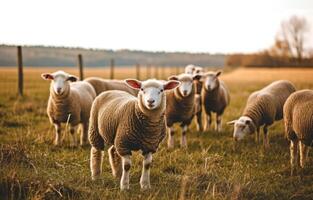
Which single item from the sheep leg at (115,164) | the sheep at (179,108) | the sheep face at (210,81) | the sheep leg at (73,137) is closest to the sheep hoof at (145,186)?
the sheep leg at (115,164)

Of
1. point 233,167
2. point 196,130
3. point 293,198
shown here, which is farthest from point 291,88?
point 293,198

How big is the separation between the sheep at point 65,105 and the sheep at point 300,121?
4.23 metres

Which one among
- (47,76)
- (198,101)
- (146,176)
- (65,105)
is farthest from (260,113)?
(47,76)

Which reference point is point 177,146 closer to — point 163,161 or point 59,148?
point 163,161

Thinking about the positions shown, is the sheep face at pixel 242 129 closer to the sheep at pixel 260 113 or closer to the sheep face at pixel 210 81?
the sheep at pixel 260 113

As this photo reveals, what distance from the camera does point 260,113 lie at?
8.61m

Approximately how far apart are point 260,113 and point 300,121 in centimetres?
257

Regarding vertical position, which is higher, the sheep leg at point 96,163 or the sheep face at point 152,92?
the sheep face at point 152,92

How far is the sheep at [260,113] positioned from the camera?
839 centimetres

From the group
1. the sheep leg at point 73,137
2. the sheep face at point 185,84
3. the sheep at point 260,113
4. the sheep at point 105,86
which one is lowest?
the sheep leg at point 73,137

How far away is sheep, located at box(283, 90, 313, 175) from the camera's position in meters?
5.93

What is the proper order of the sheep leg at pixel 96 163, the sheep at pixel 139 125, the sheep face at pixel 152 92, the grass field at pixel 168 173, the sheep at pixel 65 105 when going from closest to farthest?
the grass field at pixel 168 173, the sheep face at pixel 152 92, the sheep at pixel 139 125, the sheep leg at pixel 96 163, the sheep at pixel 65 105

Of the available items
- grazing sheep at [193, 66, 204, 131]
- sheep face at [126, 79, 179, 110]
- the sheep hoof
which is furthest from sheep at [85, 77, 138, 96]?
the sheep hoof

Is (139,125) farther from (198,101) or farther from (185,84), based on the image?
(198,101)
